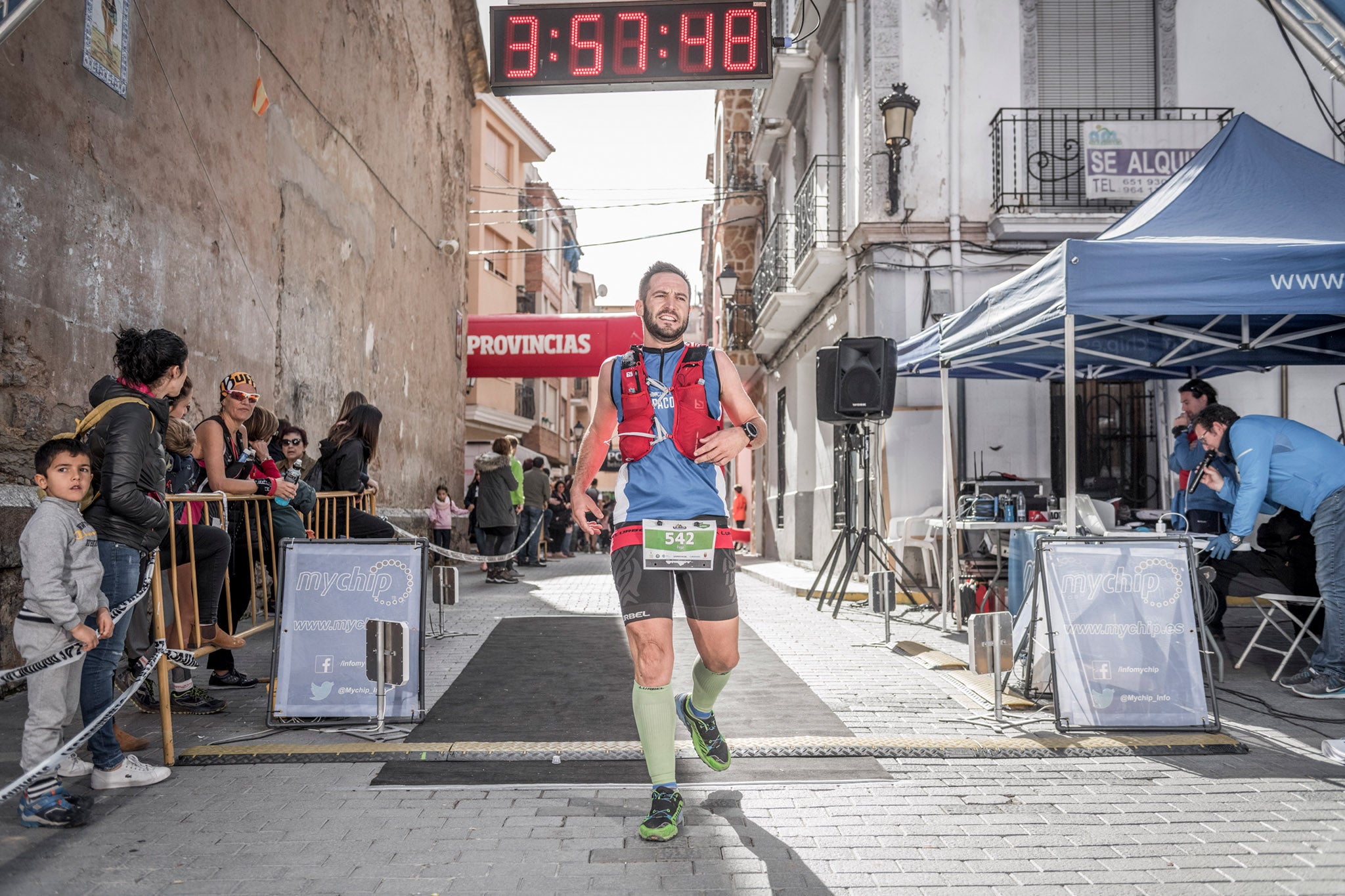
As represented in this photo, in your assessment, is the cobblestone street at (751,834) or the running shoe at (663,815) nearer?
the cobblestone street at (751,834)

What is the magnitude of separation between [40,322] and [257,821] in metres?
3.92

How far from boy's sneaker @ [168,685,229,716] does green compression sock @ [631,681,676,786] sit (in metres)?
2.92

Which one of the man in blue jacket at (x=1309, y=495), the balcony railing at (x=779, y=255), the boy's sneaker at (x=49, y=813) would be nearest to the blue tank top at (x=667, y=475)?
the boy's sneaker at (x=49, y=813)

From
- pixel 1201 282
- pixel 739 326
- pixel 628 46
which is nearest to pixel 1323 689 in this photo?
pixel 1201 282

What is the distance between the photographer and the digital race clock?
8.91 metres

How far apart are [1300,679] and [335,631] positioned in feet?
18.4

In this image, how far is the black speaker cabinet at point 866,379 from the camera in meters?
9.28

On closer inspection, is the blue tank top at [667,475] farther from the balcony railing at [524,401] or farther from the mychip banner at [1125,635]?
the balcony railing at [524,401]

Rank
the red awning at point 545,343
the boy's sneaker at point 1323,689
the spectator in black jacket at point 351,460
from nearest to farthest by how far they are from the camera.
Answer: the boy's sneaker at point 1323,689 → the spectator in black jacket at point 351,460 → the red awning at point 545,343

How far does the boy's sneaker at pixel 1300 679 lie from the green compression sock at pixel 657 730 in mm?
4415

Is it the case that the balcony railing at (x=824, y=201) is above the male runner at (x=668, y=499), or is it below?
above

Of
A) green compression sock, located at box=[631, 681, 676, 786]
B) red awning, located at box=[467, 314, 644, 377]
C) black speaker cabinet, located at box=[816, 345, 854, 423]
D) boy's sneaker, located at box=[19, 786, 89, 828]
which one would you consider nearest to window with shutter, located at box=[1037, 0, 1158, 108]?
black speaker cabinet, located at box=[816, 345, 854, 423]

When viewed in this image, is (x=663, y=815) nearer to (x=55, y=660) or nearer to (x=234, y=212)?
(x=55, y=660)

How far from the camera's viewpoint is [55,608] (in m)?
3.63
